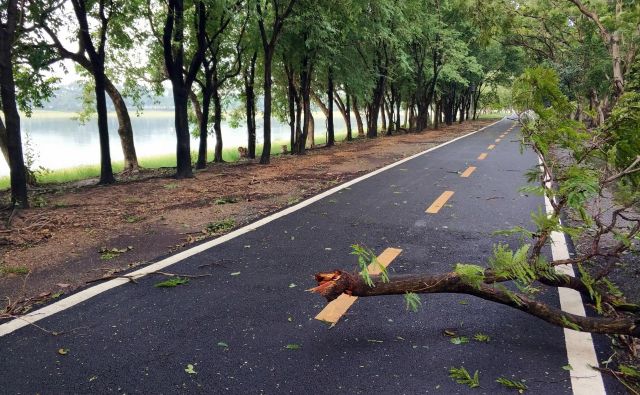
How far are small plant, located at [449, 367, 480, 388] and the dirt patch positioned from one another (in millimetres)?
3778

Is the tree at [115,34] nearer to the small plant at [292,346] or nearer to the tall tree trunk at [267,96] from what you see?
the tall tree trunk at [267,96]

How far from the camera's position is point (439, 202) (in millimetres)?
8062

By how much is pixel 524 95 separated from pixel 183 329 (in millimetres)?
3546

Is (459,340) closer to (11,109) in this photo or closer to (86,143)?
(11,109)

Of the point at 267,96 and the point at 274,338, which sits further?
the point at 267,96

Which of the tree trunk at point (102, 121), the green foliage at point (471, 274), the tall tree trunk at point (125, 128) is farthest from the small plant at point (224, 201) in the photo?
the tall tree trunk at point (125, 128)

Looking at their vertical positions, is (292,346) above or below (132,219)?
below

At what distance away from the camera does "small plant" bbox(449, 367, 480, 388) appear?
9.30ft

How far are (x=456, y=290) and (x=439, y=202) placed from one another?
4.67 metres

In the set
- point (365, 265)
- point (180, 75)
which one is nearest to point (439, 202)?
point (365, 265)

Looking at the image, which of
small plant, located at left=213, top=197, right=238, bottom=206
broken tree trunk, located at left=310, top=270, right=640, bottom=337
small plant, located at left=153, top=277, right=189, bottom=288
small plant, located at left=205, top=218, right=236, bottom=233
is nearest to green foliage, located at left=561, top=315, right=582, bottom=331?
broken tree trunk, located at left=310, top=270, right=640, bottom=337

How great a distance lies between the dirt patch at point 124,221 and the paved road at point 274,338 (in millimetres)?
904

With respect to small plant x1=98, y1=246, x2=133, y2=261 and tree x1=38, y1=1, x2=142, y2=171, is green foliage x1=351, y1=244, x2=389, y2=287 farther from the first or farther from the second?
tree x1=38, y1=1, x2=142, y2=171

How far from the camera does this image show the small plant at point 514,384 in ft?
9.15
